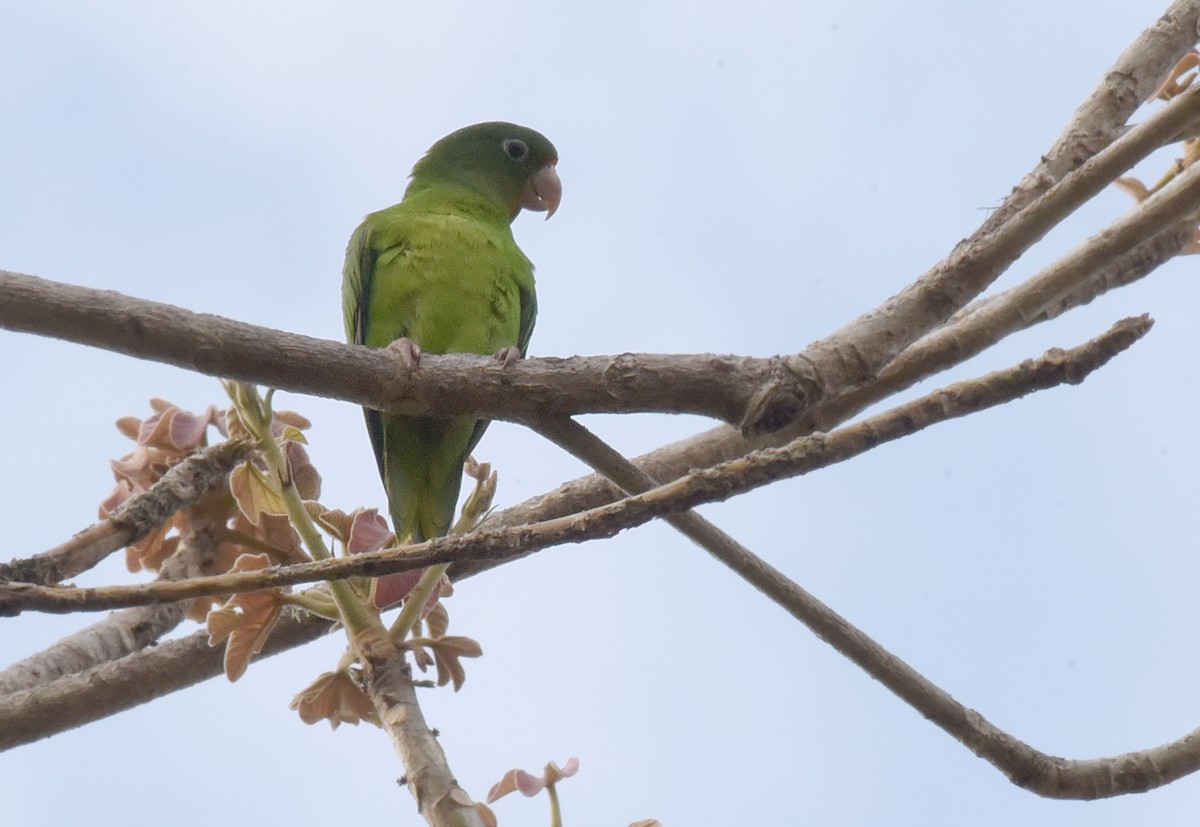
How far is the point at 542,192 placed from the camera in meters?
4.91

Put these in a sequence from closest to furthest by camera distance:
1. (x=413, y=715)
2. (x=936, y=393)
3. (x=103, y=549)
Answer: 1. (x=936, y=393)
2. (x=413, y=715)
3. (x=103, y=549)

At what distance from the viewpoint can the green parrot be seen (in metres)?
3.62

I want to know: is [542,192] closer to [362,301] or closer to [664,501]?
[362,301]

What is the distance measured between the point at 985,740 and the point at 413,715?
970 millimetres

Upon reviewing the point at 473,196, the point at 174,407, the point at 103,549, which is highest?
the point at 473,196

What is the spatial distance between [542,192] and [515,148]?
0.71ft

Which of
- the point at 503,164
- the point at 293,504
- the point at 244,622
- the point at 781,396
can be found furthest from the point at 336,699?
the point at 503,164

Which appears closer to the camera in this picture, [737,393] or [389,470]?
[737,393]

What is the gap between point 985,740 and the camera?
6.40 feet

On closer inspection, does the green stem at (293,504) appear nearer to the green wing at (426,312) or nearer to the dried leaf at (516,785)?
the dried leaf at (516,785)

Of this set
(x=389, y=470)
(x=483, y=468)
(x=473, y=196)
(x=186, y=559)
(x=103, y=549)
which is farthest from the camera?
(x=473, y=196)

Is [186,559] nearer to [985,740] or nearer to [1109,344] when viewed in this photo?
[985,740]

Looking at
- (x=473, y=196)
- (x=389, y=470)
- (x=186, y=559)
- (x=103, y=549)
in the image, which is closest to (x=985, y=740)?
(x=103, y=549)

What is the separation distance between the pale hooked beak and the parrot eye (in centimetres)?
10
